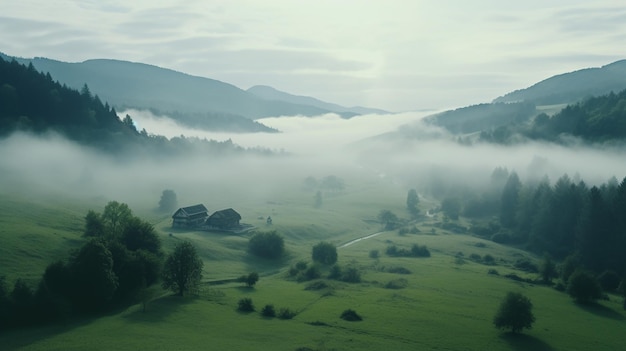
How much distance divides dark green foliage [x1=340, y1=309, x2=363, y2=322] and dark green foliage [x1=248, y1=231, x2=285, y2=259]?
3903 cm

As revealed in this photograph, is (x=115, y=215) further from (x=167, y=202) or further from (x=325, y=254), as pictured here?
(x=167, y=202)

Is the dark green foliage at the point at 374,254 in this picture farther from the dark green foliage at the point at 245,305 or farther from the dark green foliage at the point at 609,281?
the dark green foliage at the point at 245,305

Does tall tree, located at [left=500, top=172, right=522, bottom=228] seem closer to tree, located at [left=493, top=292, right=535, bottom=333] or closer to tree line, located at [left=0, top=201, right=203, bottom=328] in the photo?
tree, located at [left=493, top=292, right=535, bottom=333]

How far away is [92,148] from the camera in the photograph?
176 meters

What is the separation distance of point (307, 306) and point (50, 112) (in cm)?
13126

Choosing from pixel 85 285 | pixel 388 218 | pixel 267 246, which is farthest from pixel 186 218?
pixel 388 218

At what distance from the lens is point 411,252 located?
4737 inches

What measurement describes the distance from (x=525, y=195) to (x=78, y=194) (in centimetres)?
11875

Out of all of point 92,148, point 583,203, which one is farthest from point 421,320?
point 92,148

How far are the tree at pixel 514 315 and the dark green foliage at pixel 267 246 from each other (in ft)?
162

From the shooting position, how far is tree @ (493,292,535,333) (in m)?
68.2

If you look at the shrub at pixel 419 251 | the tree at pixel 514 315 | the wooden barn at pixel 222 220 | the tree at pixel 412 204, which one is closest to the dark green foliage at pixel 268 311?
the tree at pixel 514 315

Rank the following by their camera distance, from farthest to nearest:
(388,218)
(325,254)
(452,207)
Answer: (452,207), (388,218), (325,254)

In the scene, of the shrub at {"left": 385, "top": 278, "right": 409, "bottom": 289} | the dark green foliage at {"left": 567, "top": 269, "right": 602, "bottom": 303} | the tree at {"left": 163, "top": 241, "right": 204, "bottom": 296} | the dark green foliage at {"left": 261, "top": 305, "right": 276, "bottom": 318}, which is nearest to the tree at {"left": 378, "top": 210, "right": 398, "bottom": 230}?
the shrub at {"left": 385, "top": 278, "right": 409, "bottom": 289}
